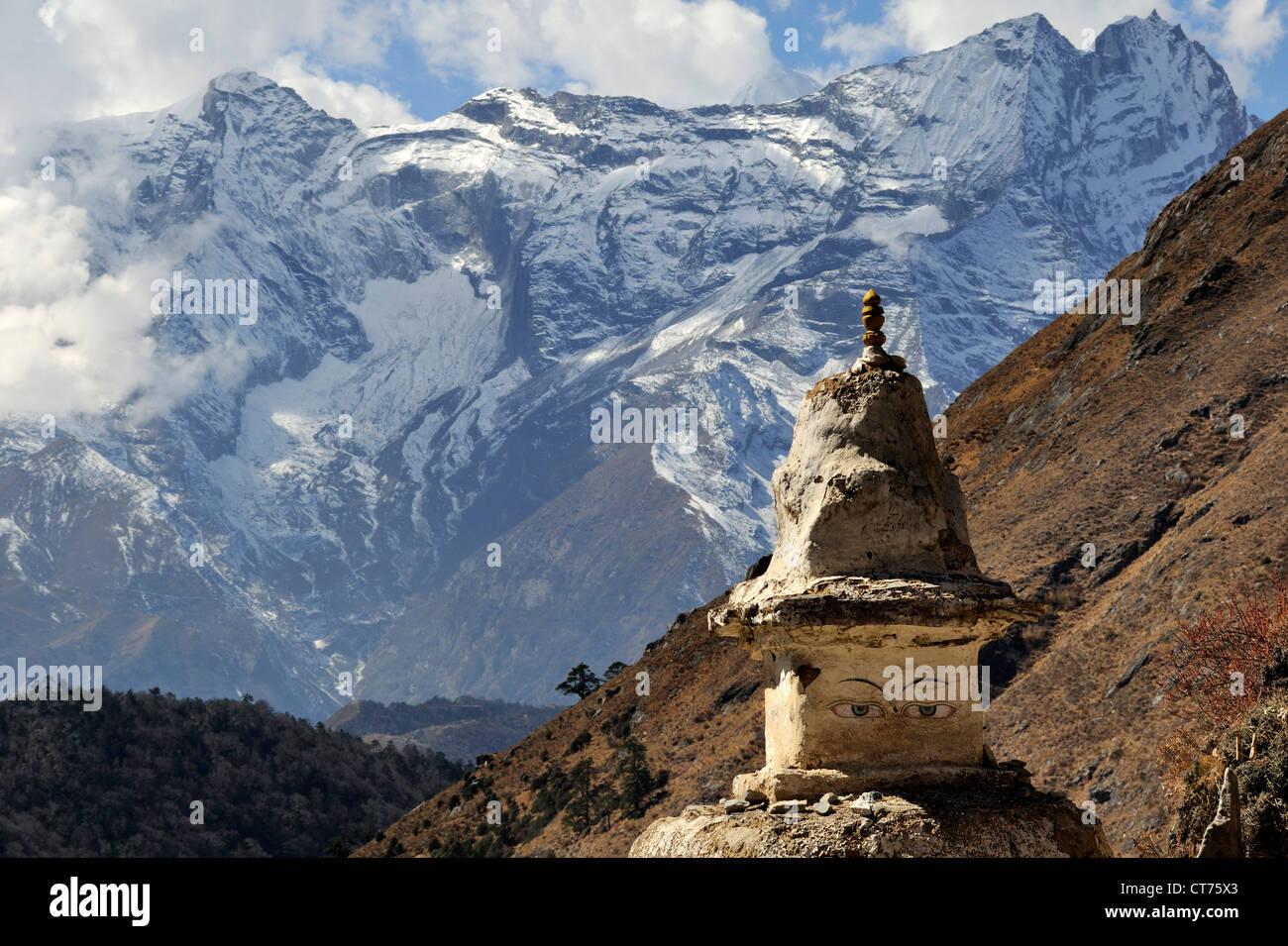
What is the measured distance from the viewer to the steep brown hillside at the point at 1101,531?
48.2 m

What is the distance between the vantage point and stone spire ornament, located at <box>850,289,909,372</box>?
9312 millimetres

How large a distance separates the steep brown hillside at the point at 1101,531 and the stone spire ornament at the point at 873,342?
103 feet

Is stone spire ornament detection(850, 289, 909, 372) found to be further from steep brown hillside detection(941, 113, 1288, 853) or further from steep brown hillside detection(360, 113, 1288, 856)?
steep brown hillside detection(941, 113, 1288, 853)

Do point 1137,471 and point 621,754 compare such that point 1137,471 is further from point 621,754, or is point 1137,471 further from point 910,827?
point 910,827

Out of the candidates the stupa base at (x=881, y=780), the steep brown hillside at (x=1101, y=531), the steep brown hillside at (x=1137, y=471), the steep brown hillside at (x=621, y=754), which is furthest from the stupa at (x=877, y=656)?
Result: the steep brown hillside at (x=621, y=754)

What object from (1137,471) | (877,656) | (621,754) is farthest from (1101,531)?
(877,656)

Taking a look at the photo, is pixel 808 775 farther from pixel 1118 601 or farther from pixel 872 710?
pixel 1118 601

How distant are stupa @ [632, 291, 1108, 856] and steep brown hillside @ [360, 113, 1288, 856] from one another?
3120 cm

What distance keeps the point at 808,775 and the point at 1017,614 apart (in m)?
1.36

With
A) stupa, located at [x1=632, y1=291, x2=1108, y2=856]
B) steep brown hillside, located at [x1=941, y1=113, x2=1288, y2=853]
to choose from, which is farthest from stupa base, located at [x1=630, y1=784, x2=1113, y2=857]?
steep brown hillside, located at [x1=941, y1=113, x2=1288, y2=853]

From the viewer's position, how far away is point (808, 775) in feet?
29.1

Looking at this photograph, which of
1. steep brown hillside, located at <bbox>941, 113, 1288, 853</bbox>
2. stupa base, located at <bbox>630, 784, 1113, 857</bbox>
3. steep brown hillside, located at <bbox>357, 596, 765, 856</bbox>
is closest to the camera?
stupa base, located at <bbox>630, 784, 1113, 857</bbox>
